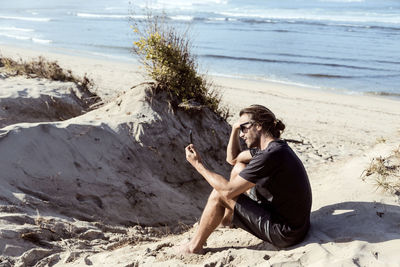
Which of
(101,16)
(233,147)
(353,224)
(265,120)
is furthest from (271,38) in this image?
(265,120)

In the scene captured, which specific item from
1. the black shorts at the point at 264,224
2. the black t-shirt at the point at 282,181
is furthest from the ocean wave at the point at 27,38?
the black t-shirt at the point at 282,181

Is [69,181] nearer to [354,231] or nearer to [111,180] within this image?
[111,180]

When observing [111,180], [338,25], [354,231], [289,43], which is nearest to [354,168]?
[354,231]

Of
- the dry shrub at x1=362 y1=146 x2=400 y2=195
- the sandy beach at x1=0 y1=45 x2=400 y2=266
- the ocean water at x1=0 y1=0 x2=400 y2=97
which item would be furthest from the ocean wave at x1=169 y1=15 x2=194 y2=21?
the dry shrub at x1=362 y1=146 x2=400 y2=195

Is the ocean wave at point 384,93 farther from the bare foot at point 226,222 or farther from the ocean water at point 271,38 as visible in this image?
the bare foot at point 226,222

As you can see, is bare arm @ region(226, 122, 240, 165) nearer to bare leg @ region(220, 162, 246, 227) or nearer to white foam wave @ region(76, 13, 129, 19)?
bare leg @ region(220, 162, 246, 227)

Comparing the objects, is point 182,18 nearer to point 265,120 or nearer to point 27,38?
point 27,38

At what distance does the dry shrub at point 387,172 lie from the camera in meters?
4.73

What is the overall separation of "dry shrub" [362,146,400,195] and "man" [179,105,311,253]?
1.33 meters

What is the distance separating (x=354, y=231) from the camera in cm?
390

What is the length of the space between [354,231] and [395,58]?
1598cm

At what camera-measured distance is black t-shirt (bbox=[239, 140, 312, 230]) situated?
3479 mm

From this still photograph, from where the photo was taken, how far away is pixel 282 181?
11.7 ft

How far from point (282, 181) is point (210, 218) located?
0.74 meters
